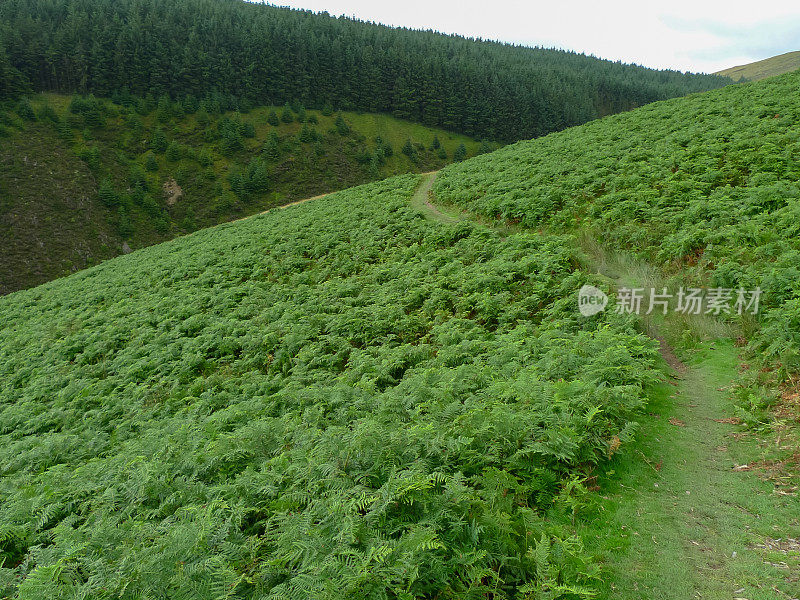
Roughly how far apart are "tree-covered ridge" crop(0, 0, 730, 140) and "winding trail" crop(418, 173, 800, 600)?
10688cm

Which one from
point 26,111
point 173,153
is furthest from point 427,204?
point 26,111

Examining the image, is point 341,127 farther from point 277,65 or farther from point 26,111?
point 26,111

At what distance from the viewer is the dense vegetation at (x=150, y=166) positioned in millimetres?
56344

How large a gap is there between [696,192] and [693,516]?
12.1 metres

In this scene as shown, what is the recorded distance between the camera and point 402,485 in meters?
4.49

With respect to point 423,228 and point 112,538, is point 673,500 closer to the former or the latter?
point 112,538

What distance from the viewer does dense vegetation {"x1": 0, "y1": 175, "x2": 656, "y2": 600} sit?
4105 mm

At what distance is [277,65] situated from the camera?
3954 inches

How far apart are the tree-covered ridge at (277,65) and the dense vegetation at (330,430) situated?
93.8 metres

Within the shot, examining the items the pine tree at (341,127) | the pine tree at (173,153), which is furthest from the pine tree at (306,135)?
the pine tree at (173,153)

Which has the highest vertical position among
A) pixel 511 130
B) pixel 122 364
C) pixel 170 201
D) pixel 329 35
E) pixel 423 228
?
pixel 329 35

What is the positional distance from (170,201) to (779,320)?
Answer: 78126 millimetres

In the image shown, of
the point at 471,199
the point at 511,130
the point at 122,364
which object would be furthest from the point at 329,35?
the point at 122,364

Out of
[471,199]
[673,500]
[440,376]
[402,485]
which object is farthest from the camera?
[471,199]
